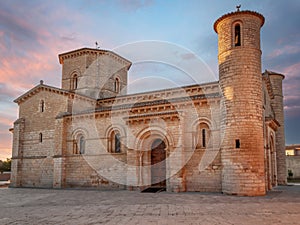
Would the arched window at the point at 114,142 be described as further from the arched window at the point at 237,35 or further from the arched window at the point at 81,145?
the arched window at the point at 237,35

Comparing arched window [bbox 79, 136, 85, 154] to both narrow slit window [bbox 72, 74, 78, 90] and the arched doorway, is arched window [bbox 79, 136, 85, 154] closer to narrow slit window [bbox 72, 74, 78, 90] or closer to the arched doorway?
the arched doorway

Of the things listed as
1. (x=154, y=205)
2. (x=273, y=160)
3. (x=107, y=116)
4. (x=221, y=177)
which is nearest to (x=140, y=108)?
(x=107, y=116)

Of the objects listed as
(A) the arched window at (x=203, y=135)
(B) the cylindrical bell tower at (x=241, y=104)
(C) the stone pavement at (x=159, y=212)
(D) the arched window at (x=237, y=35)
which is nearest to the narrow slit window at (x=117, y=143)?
(A) the arched window at (x=203, y=135)

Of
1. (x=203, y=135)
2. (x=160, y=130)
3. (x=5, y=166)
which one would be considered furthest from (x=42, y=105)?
(x=5, y=166)

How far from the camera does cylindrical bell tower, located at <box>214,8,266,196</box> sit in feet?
51.5

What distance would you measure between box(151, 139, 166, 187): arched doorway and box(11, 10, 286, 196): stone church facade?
7 cm

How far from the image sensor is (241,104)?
16.3m

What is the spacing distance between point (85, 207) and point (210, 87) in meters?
12.8

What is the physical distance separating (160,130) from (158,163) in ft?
9.28

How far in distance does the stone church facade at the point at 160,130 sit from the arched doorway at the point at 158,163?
0.22ft

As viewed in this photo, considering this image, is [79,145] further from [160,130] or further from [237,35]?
[237,35]

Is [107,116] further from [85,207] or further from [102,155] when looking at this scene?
[85,207]

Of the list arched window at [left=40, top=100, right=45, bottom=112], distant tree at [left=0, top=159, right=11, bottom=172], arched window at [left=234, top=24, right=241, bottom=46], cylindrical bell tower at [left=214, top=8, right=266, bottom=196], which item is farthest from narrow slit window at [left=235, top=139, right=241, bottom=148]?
distant tree at [left=0, top=159, right=11, bottom=172]

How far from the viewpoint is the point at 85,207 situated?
40.4 feet
